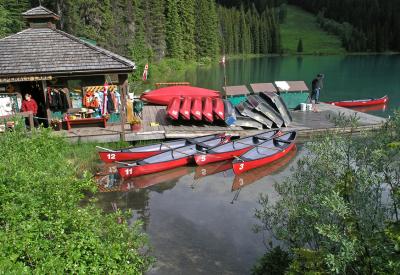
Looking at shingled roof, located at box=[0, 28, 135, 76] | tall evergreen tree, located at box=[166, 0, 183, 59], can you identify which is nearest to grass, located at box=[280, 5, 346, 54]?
tall evergreen tree, located at box=[166, 0, 183, 59]

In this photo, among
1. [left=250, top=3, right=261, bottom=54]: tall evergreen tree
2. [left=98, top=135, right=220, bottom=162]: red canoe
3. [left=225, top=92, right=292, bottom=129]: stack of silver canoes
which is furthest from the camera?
[left=250, top=3, right=261, bottom=54]: tall evergreen tree

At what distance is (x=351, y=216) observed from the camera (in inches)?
233

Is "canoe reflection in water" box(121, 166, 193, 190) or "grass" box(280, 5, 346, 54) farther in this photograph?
"grass" box(280, 5, 346, 54)

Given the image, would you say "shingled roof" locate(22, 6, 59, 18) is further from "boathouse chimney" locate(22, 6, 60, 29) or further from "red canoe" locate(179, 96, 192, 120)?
"red canoe" locate(179, 96, 192, 120)

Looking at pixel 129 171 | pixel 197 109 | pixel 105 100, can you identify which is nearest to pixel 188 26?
pixel 197 109

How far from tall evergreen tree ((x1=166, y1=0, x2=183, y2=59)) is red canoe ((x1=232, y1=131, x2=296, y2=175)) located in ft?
Answer: 183

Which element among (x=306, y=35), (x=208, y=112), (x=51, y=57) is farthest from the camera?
(x=306, y=35)

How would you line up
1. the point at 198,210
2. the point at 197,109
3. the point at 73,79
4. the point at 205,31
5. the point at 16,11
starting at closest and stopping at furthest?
the point at 198,210, the point at 73,79, the point at 197,109, the point at 16,11, the point at 205,31

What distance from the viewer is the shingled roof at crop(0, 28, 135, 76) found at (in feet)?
65.5

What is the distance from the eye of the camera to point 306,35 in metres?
143

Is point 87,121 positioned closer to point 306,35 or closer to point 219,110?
point 219,110

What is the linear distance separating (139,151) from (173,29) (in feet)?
192

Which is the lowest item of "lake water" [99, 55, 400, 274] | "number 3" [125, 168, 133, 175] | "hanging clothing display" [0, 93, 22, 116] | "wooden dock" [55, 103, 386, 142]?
"lake water" [99, 55, 400, 274]

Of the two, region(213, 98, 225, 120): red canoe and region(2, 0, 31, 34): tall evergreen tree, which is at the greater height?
region(2, 0, 31, 34): tall evergreen tree
